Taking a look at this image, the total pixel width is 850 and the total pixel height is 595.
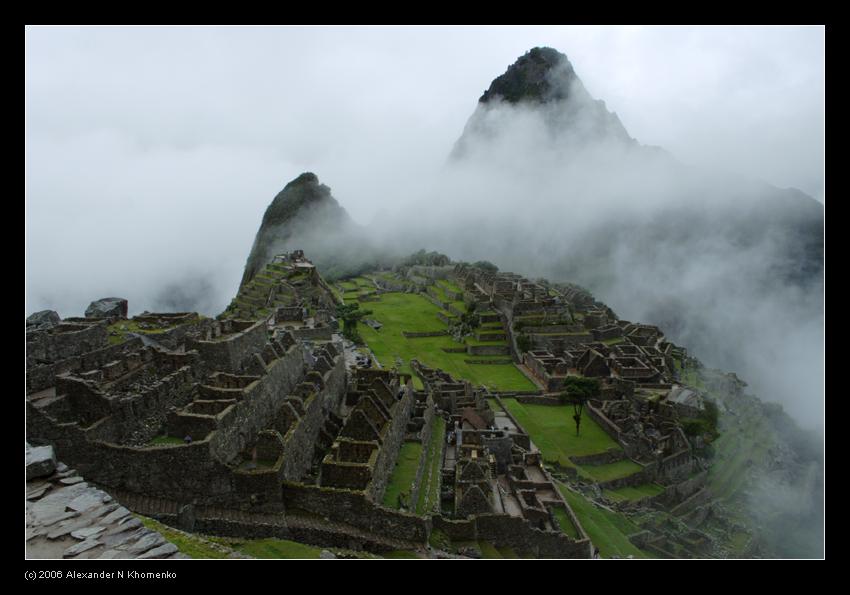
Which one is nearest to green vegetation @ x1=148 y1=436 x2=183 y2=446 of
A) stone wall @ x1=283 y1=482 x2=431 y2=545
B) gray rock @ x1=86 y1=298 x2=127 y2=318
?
stone wall @ x1=283 y1=482 x2=431 y2=545

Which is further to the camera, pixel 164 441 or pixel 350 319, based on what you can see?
pixel 350 319

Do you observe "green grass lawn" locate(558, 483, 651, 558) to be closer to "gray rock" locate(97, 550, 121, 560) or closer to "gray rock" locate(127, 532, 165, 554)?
"gray rock" locate(127, 532, 165, 554)

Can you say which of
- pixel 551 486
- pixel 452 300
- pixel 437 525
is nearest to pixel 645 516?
pixel 551 486

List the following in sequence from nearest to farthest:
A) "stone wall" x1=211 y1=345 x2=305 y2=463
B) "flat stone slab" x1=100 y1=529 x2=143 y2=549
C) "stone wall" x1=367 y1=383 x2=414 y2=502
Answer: "flat stone slab" x1=100 y1=529 x2=143 y2=549
"stone wall" x1=211 y1=345 x2=305 y2=463
"stone wall" x1=367 y1=383 x2=414 y2=502

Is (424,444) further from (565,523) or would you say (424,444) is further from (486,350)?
(486,350)

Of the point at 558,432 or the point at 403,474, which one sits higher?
the point at 403,474

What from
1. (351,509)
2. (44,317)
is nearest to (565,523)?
(351,509)

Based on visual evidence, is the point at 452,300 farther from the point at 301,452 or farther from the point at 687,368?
→ the point at 301,452
